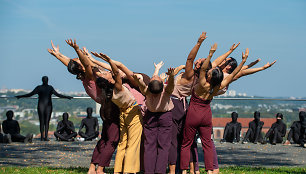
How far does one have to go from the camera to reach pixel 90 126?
18188 mm

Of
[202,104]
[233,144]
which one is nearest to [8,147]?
[233,144]

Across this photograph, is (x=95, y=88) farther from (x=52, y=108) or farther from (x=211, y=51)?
(x=52, y=108)

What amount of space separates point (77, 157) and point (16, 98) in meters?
6.92

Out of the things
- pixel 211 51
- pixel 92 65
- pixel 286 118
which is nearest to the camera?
pixel 211 51

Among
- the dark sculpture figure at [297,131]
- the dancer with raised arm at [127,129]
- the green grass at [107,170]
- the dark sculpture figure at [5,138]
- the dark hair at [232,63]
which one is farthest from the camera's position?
the dark sculpture figure at [297,131]

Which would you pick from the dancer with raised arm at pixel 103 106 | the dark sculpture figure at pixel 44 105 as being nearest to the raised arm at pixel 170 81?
the dancer with raised arm at pixel 103 106

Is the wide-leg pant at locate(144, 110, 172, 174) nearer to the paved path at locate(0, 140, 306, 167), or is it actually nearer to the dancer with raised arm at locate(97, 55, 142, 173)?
the dancer with raised arm at locate(97, 55, 142, 173)

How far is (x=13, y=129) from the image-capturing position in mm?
17828

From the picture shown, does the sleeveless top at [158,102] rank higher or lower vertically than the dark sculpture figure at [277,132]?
higher

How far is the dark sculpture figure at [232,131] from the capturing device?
18.2m

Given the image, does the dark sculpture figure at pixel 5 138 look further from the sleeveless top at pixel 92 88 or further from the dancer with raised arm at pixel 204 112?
the dancer with raised arm at pixel 204 112

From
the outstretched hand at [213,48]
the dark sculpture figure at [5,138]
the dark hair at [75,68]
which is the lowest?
the dark sculpture figure at [5,138]

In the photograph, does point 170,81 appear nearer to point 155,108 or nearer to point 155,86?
point 155,86

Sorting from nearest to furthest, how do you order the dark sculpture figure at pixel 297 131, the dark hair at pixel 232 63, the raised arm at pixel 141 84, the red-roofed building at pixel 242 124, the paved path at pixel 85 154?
the raised arm at pixel 141 84 < the dark hair at pixel 232 63 < the paved path at pixel 85 154 < the dark sculpture figure at pixel 297 131 < the red-roofed building at pixel 242 124
